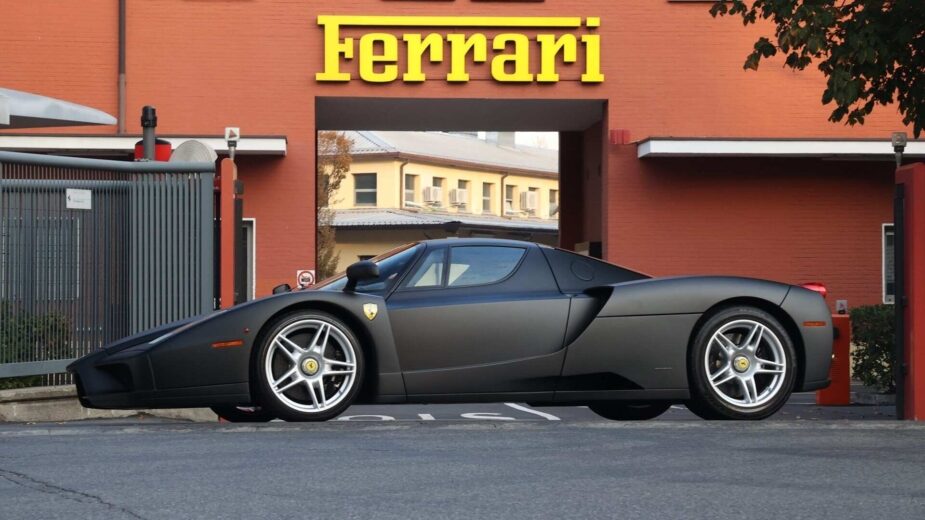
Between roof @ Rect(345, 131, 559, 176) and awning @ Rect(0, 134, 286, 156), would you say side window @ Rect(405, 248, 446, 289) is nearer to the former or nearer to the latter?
awning @ Rect(0, 134, 286, 156)

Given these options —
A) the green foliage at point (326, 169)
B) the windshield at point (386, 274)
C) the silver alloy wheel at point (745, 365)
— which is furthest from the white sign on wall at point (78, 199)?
the green foliage at point (326, 169)

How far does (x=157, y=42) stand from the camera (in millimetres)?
22844

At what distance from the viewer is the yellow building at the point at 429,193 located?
239 ft

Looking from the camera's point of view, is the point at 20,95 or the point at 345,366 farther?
the point at 20,95

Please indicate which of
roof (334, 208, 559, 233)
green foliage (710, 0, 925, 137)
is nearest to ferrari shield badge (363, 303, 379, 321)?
green foliage (710, 0, 925, 137)

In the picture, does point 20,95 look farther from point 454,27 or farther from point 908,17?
point 454,27

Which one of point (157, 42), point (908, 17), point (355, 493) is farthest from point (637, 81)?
point (355, 493)

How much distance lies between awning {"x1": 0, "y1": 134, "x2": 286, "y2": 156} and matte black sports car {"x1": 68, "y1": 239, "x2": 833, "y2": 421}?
513 inches

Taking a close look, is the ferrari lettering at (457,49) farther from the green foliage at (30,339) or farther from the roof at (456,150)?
the roof at (456,150)

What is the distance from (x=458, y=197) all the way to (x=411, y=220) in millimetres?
4867

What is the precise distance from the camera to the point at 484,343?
880 cm

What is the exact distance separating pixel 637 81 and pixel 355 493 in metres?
18.2

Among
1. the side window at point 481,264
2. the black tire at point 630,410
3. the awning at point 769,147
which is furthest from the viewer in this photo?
the awning at point 769,147

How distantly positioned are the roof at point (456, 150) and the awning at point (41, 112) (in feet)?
191
